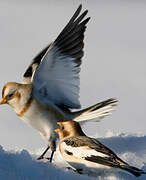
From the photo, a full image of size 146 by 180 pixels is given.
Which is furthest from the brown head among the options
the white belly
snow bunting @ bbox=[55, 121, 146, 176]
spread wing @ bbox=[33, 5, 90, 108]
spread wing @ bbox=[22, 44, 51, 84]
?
spread wing @ bbox=[22, 44, 51, 84]

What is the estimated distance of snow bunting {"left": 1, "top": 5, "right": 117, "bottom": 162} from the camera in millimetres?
8852

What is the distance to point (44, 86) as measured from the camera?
29.9ft

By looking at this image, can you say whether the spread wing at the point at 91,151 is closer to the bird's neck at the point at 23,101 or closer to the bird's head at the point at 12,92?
the bird's neck at the point at 23,101

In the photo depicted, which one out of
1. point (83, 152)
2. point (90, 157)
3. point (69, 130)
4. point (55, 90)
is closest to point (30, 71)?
point (55, 90)

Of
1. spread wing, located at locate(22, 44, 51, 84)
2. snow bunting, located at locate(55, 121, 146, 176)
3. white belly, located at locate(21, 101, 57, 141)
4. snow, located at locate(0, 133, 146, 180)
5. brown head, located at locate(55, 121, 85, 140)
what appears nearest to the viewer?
snow, located at locate(0, 133, 146, 180)

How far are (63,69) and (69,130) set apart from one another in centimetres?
126

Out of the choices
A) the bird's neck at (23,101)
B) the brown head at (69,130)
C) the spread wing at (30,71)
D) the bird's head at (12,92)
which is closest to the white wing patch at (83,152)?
the brown head at (69,130)

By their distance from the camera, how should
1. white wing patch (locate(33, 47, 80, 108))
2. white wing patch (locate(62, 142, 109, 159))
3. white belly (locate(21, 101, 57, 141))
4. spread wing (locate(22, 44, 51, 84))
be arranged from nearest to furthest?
1. white wing patch (locate(62, 142, 109, 159))
2. white belly (locate(21, 101, 57, 141))
3. white wing patch (locate(33, 47, 80, 108))
4. spread wing (locate(22, 44, 51, 84))

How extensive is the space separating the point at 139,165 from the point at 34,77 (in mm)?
1742

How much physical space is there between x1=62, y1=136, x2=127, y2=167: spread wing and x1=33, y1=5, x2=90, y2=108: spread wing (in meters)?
1.29

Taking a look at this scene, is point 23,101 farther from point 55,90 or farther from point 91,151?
point 91,151

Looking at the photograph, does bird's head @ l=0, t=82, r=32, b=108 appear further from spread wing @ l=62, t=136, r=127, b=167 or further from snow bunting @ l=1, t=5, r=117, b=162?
spread wing @ l=62, t=136, r=127, b=167

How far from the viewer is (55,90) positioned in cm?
923

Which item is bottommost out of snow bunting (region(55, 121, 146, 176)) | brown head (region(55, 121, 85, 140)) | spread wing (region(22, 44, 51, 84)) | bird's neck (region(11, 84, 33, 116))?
snow bunting (region(55, 121, 146, 176))
